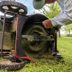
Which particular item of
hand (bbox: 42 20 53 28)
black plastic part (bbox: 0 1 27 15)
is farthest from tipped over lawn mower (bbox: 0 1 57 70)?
hand (bbox: 42 20 53 28)

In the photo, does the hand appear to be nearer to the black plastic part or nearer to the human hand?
the human hand

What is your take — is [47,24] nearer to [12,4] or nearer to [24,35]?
[24,35]

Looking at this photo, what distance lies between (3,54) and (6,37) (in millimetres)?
373

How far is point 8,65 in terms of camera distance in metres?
4.84

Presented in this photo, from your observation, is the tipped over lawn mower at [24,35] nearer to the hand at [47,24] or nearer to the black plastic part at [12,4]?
the black plastic part at [12,4]

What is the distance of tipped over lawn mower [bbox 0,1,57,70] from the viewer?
17.5ft

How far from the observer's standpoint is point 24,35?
5535 mm

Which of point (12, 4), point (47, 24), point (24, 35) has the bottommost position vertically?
point (24, 35)

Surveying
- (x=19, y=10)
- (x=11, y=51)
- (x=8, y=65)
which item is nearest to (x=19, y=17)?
(x=19, y=10)

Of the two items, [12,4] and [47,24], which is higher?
[12,4]

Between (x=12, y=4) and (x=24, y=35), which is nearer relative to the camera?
(x=12, y=4)

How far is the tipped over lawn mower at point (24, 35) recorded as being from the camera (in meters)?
5.34

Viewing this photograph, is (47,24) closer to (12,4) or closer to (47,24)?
(47,24)

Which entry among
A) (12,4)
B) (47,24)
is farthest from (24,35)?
(12,4)
